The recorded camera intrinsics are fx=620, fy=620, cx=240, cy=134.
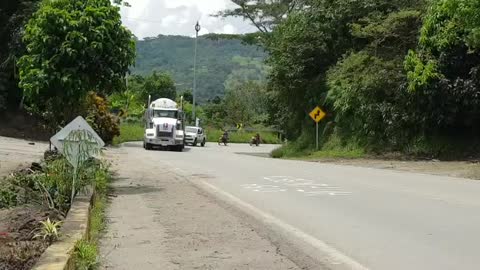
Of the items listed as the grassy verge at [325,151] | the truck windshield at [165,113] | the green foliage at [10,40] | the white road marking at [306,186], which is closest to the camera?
the white road marking at [306,186]

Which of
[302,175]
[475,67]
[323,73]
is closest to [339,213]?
[302,175]

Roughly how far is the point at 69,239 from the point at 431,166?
763 inches

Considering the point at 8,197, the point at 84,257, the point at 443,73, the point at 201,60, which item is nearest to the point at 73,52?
the point at 8,197

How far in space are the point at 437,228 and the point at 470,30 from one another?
1464cm

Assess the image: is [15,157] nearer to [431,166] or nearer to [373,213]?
[373,213]

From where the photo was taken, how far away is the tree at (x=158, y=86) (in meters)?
88.3

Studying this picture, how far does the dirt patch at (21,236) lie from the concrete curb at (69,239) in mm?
257

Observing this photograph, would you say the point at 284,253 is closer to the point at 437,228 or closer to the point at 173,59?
the point at 437,228

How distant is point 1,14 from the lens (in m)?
40.8

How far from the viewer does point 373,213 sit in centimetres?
1103

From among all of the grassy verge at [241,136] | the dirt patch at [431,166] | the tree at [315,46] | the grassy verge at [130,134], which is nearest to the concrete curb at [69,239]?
the dirt patch at [431,166]

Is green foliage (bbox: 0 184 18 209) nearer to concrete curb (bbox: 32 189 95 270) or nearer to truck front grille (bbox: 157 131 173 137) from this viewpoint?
concrete curb (bbox: 32 189 95 270)

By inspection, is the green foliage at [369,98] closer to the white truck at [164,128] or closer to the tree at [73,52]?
the white truck at [164,128]

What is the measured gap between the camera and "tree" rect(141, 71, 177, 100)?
8831cm
